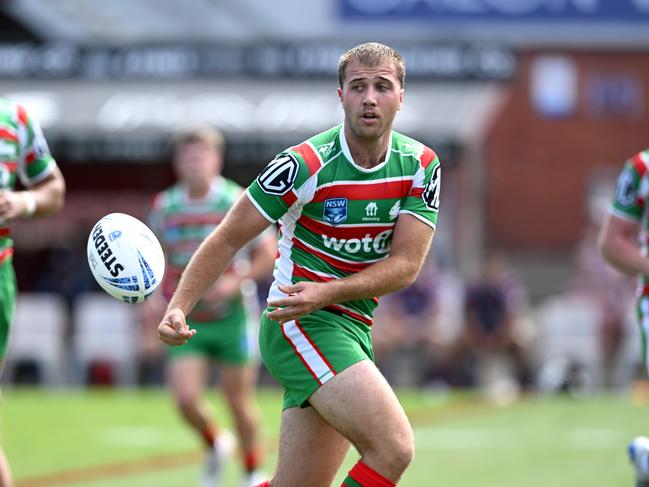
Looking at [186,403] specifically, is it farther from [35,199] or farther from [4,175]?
[4,175]

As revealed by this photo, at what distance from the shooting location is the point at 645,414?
626 inches

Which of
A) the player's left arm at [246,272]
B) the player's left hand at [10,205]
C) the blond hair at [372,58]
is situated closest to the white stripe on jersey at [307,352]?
the blond hair at [372,58]

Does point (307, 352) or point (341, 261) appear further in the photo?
point (341, 261)

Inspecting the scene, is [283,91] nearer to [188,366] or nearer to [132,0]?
[132,0]

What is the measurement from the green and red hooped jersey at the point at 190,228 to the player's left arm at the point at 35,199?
233 cm

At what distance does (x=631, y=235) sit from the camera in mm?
7441

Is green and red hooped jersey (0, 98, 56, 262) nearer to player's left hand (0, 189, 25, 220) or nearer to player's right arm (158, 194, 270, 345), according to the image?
player's left hand (0, 189, 25, 220)

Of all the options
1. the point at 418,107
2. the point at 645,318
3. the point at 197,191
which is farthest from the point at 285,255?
the point at 418,107

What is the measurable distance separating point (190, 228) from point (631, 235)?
147 inches

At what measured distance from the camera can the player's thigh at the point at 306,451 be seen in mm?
5996

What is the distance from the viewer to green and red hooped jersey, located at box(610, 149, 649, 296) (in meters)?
7.29

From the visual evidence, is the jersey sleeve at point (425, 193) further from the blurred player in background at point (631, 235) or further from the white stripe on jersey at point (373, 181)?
the blurred player in background at point (631, 235)

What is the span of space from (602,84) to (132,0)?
14583 mm

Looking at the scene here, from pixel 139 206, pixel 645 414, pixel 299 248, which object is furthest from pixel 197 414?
pixel 139 206
